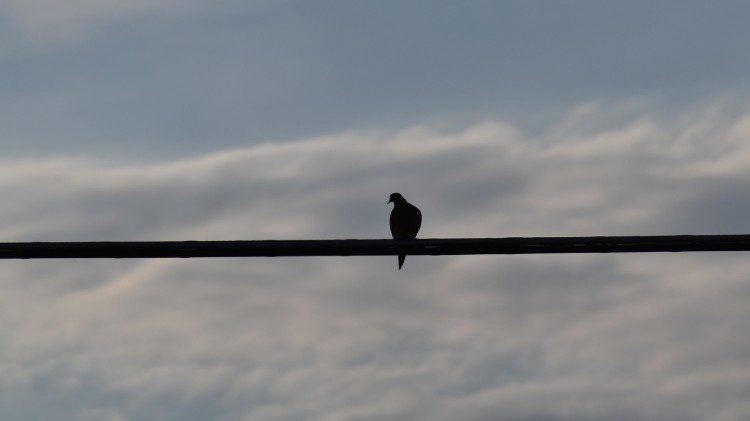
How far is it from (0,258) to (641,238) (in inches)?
165

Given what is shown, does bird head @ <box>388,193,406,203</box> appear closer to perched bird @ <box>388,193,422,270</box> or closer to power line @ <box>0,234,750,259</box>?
perched bird @ <box>388,193,422,270</box>

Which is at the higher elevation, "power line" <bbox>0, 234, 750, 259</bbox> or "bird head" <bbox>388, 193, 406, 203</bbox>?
"bird head" <bbox>388, 193, 406, 203</bbox>

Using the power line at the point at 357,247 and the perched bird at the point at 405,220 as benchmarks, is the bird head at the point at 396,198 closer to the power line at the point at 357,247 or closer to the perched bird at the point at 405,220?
the perched bird at the point at 405,220

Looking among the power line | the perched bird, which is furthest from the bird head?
the power line

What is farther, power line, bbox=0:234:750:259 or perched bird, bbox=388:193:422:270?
perched bird, bbox=388:193:422:270

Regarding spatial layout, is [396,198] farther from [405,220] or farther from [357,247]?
[357,247]

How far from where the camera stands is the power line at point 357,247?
758 cm

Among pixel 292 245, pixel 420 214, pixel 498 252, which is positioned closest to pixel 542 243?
pixel 498 252

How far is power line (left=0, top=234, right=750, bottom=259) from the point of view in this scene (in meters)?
7.58

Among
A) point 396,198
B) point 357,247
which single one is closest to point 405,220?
point 396,198

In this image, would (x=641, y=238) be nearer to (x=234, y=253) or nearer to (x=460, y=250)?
(x=460, y=250)

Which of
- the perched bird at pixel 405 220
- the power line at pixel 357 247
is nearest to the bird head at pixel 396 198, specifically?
the perched bird at pixel 405 220

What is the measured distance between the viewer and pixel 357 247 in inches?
304

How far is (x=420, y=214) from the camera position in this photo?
1731 centimetres
